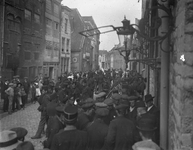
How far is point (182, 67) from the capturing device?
2.75m

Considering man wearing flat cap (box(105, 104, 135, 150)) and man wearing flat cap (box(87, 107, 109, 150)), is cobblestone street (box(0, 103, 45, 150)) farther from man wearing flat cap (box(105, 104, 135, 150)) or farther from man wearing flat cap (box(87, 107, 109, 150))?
man wearing flat cap (box(105, 104, 135, 150))

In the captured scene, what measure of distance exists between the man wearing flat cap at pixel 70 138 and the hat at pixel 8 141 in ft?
2.08

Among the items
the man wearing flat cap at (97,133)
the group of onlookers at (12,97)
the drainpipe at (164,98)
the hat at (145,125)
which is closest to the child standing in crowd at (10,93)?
the group of onlookers at (12,97)

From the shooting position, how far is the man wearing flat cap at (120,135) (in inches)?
142

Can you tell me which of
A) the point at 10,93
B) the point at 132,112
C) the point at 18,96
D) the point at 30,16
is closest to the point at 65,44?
the point at 30,16

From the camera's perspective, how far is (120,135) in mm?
3611

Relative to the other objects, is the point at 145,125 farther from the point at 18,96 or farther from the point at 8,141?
the point at 18,96

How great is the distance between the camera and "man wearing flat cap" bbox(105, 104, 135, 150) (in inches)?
142

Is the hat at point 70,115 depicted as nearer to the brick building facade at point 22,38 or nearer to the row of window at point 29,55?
the brick building facade at point 22,38

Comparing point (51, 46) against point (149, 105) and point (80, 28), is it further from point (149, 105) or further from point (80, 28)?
point (149, 105)

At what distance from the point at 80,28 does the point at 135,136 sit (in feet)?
94.4

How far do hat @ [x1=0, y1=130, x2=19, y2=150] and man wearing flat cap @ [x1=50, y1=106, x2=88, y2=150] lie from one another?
24.9 inches

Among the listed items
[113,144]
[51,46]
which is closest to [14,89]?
[113,144]

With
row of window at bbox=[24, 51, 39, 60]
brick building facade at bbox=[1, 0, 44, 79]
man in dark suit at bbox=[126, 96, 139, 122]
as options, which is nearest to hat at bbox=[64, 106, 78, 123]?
man in dark suit at bbox=[126, 96, 139, 122]
